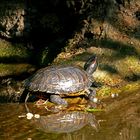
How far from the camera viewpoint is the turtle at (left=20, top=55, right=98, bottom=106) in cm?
621

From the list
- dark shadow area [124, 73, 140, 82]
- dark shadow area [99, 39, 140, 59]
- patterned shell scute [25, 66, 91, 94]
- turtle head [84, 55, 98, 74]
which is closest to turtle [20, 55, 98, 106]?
patterned shell scute [25, 66, 91, 94]

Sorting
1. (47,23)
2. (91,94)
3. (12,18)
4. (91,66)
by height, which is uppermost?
(12,18)

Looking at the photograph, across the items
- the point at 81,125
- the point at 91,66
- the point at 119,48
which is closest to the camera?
the point at 81,125

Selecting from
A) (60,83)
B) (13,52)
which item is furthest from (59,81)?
(13,52)

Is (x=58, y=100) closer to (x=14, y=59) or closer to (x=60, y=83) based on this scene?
(x=60, y=83)

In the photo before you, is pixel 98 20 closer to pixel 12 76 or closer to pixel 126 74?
pixel 126 74

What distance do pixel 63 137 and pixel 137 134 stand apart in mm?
939

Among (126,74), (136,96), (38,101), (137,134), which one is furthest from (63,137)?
(126,74)

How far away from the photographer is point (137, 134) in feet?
17.1

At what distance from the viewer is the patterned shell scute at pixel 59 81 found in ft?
20.4

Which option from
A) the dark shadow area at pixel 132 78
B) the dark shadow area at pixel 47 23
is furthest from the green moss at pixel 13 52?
the dark shadow area at pixel 132 78

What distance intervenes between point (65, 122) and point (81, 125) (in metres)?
0.25

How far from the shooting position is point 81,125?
5.57 metres

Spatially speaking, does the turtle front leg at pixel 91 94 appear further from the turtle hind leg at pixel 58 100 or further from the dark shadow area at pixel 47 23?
the dark shadow area at pixel 47 23
